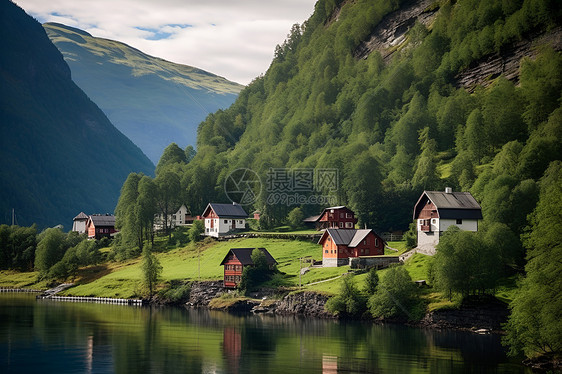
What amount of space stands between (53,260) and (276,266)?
58701 mm

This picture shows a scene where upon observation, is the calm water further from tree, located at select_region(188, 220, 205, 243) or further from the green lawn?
tree, located at select_region(188, 220, 205, 243)

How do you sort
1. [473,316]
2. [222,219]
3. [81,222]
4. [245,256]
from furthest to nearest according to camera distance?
[81,222], [222,219], [245,256], [473,316]

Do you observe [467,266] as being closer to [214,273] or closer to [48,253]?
[214,273]

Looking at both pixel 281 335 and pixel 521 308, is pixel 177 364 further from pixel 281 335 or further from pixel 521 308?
pixel 521 308

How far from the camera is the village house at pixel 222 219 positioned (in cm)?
15475

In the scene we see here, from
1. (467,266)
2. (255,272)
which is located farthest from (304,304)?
(467,266)

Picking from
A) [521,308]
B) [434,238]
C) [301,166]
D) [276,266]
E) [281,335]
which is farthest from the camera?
[301,166]

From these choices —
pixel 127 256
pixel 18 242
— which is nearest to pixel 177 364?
pixel 127 256

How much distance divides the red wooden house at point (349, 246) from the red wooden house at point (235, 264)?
37.4 ft

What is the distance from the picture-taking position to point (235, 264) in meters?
118

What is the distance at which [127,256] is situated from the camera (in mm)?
153000

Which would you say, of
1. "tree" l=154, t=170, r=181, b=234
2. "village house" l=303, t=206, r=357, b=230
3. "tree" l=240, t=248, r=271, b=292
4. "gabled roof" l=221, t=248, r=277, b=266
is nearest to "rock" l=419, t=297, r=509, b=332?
"tree" l=240, t=248, r=271, b=292

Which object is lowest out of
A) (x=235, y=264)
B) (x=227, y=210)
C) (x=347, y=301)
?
(x=347, y=301)

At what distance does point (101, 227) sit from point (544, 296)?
139258 mm
